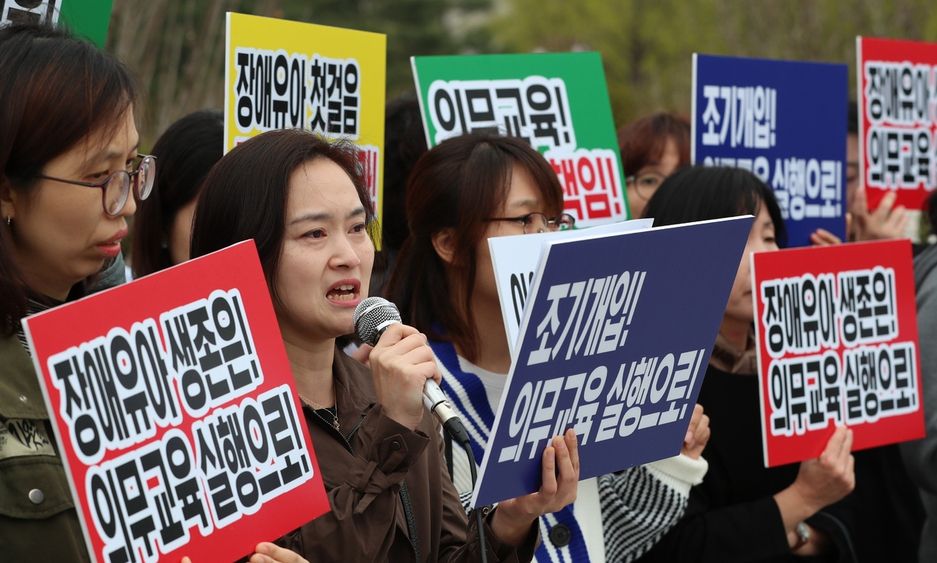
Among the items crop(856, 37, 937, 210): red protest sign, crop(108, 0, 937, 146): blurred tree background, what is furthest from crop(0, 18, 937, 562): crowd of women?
crop(856, 37, 937, 210): red protest sign

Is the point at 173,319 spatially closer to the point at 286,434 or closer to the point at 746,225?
the point at 286,434

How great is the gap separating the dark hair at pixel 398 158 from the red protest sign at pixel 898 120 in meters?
1.93

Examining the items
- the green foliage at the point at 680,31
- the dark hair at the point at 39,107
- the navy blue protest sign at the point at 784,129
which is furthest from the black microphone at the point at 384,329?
the green foliage at the point at 680,31

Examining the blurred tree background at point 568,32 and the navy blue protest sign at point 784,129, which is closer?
the navy blue protest sign at point 784,129

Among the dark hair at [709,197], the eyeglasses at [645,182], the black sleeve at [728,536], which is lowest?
the black sleeve at [728,536]

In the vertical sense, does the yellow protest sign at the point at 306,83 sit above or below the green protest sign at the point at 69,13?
below

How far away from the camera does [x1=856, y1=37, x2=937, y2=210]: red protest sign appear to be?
5.81 metres

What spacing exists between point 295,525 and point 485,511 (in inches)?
25.7

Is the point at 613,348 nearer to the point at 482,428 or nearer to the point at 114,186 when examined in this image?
the point at 482,428

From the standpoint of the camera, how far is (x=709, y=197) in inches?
181

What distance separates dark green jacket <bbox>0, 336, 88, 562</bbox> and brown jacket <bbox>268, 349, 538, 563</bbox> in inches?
17.9

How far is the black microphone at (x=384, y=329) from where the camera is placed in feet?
8.72

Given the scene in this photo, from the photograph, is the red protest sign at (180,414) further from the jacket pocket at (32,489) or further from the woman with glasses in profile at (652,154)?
the woman with glasses in profile at (652,154)

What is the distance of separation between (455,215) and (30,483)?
1.76 m
